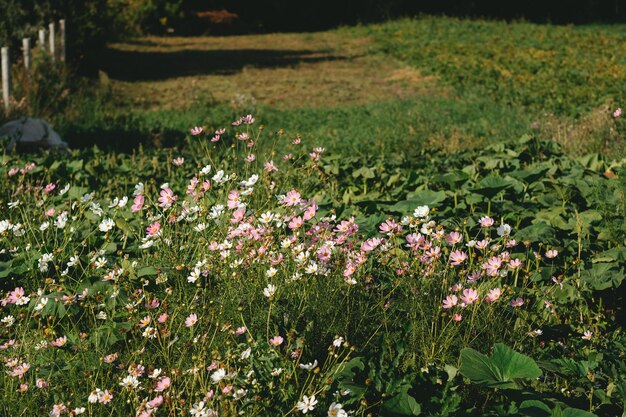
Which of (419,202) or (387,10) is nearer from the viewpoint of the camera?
(419,202)

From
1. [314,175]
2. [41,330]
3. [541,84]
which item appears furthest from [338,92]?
[41,330]

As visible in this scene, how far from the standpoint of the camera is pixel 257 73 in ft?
54.6

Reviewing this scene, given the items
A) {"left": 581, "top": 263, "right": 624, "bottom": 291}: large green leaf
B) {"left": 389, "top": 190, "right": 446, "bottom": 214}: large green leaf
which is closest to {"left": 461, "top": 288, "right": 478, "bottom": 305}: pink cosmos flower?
{"left": 581, "top": 263, "right": 624, "bottom": 291}: large green leaf

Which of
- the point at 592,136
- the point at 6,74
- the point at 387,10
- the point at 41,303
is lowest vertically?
the point at 387,10

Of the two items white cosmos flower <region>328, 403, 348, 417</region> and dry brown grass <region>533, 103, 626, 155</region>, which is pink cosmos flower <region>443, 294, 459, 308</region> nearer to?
white cosmos flower <region>328, 403, 348, 417</region>

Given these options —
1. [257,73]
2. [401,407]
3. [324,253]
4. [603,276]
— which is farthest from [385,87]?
[401,407]

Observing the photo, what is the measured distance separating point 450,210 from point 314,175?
136 centimetres

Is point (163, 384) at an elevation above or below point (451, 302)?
below

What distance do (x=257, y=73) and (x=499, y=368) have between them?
47.5ft

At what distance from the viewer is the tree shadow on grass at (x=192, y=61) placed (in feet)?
53.9

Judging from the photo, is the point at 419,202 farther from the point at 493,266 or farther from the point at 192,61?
the point at 192,61

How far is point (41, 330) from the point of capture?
3.42m

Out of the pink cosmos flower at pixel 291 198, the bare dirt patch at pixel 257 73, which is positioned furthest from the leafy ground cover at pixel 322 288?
the bare dirt patch at pixel 257 73

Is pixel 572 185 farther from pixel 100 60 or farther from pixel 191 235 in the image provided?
pixel 100 60
